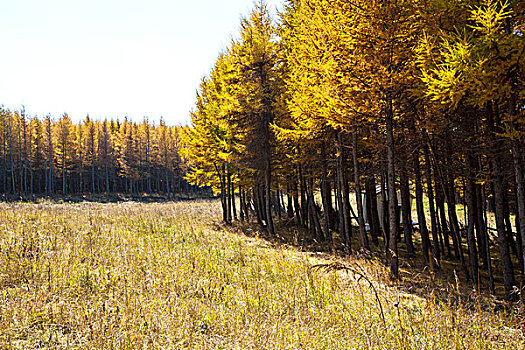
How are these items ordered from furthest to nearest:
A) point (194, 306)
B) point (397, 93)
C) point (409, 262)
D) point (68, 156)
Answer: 1. point (68, 156)
2. point (409, 262)
3. point (397, 93)
4. point (194, 306)

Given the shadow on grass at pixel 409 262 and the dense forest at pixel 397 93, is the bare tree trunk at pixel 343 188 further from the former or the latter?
the shadow on grass at pixel 409 262

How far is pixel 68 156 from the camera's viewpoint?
5738 cm

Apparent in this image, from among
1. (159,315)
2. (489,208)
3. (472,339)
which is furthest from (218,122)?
(489,208)

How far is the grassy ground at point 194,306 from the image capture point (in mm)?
3543

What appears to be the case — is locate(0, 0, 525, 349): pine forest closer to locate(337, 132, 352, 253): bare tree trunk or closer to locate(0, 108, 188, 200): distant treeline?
locate(337, 132, 352, 253): bare tree trunk

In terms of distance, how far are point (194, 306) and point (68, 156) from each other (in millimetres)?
62754

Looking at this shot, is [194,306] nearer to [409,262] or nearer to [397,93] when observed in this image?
[397,93]

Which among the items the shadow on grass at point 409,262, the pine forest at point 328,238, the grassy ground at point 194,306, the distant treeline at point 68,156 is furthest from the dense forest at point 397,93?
the distant treeline at point 68,156

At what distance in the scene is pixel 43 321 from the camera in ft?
13.0

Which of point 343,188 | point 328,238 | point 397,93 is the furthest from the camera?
point 328,238

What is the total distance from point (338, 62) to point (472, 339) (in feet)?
26.6

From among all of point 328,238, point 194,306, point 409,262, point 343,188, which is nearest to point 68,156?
point 328,238

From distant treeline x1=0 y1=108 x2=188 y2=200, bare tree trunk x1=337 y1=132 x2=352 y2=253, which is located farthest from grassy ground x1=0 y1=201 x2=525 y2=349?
distant treeline x1=0 y1=108 x2=188 y2=200

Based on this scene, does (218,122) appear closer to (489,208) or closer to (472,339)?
(472,339)
